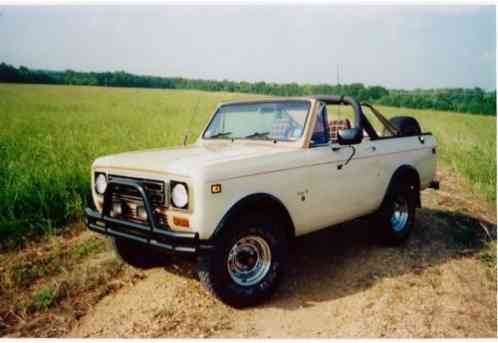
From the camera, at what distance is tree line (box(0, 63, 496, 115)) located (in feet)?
25.1

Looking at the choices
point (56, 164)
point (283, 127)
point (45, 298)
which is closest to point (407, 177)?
point (283, 127)

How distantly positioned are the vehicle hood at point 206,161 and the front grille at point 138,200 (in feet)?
0.43

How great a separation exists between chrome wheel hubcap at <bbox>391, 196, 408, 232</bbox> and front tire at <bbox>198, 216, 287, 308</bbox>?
222 cm

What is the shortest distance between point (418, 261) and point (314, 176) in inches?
73.3

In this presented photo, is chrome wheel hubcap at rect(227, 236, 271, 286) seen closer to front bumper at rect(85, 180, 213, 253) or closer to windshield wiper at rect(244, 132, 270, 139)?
front bumper at rect(85, 180, 213, 253)

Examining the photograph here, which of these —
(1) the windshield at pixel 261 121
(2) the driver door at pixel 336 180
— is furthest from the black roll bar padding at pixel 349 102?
(1) the windshield at pixel 261 121

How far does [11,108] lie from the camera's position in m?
12.9

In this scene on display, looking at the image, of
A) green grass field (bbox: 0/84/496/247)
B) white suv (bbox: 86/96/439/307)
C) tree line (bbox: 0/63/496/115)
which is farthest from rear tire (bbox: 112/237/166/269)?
tree line (bbox: 0/63/496/115)

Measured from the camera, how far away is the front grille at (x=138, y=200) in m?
3.33

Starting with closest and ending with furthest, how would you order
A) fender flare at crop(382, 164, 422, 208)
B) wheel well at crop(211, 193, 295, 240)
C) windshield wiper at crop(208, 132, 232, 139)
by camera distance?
wheel well at crop(211, 193, 295, 240) → windshield wiper at crop(208, 132, 232, 139) → fender flare at crop(382, 164, 422, 208)

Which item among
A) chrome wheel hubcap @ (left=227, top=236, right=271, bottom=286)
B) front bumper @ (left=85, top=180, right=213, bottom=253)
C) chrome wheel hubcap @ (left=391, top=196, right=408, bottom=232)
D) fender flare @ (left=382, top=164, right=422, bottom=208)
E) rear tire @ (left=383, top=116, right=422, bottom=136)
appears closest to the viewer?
front bumper @ (left=85, top=180, right=213, bottom=253)

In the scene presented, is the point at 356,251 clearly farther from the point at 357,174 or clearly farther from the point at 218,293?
the point at 218,293

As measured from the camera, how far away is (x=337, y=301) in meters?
3.76

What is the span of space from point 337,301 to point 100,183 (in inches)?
98.8
